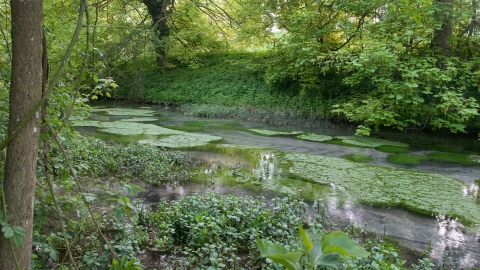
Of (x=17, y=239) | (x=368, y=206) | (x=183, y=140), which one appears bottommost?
(x=368, y=206)

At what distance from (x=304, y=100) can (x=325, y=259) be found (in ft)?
44.8

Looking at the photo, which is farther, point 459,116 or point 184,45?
point 184,45

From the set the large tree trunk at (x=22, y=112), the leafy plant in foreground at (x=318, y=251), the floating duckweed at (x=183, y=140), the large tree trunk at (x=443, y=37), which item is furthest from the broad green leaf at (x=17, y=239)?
the large tree trunk at (x=443, y=37)

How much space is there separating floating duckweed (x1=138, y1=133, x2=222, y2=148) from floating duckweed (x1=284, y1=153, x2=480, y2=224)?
2.46 meters

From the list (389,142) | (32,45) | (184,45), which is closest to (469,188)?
(389,142)

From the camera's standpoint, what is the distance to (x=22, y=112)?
146 centimetres

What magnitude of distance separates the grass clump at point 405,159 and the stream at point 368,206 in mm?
155

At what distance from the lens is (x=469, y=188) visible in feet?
19.4

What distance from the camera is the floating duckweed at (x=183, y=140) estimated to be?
8.41 meters

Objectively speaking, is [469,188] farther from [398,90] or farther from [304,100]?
[304,100]

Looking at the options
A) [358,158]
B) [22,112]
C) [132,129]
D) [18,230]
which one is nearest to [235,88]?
[132,129]

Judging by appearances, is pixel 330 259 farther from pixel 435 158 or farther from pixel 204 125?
pixel 204 125

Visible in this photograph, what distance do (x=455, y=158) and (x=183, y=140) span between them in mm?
6228

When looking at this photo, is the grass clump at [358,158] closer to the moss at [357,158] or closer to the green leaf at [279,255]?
the moss at [357,158]
